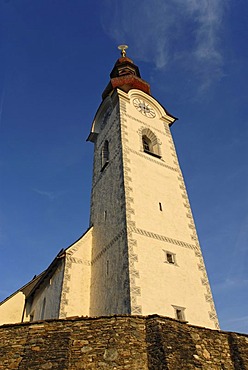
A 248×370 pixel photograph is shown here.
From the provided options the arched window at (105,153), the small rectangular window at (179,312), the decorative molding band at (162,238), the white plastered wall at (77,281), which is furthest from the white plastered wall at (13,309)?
the small rectangular window at (179,312)

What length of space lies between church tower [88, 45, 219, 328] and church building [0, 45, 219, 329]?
0.12ft

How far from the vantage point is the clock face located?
19.1m

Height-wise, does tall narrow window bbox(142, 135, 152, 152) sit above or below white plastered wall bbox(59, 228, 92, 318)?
above

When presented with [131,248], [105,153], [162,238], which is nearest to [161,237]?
[162,238]

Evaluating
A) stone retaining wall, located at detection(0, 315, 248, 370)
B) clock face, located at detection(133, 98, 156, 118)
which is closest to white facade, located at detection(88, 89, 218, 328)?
clock face, located at detection(133, 98, 156, 118)

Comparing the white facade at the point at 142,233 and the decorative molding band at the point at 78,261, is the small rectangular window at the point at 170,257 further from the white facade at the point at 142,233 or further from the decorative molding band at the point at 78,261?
the decorative molding band at the point at 78,261

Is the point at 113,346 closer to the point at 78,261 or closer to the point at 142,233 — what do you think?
the point at 142,233

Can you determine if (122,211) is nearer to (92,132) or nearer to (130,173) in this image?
(130,173)

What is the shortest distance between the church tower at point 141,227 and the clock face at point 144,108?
0.28 feet

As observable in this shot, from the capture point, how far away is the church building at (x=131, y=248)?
11.0 meters

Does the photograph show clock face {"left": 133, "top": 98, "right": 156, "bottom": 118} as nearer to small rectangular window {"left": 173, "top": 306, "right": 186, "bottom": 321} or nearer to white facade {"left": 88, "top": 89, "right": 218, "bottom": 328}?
white facade {"left": 88, "top": 89, "right": 218, "bottom": 328}

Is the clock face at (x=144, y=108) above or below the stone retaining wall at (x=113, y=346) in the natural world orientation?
above

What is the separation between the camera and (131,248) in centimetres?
1131

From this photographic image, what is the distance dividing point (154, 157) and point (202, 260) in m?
5.73
